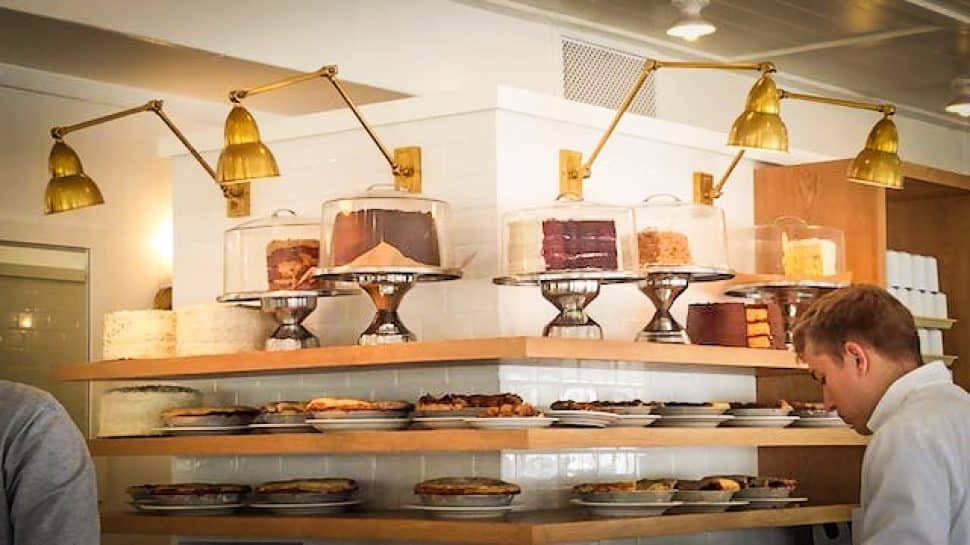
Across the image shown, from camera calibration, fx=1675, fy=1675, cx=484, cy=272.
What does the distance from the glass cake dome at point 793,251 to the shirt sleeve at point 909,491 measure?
109 inches

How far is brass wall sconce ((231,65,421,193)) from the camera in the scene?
550 centimetres

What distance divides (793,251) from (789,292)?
168 millimetres

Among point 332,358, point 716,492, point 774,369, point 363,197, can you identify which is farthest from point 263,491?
point 774,369

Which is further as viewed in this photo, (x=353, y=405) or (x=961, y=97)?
(x=961, y=97)

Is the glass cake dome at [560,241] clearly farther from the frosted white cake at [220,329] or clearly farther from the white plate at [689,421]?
the frosted white cake at [220,329]

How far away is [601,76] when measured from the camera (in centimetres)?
870

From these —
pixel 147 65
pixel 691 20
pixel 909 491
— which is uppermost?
pixel 691 20

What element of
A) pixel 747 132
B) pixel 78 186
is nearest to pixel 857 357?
pixel 747 132

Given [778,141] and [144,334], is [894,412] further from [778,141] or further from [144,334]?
[144,334]

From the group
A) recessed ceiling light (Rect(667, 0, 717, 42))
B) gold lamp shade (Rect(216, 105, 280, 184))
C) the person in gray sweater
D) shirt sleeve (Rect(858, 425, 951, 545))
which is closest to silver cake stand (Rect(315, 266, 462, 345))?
gold lamp shade (Rect(216, 105, 280, 184))

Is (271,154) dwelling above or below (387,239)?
above

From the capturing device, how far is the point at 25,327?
7008mm

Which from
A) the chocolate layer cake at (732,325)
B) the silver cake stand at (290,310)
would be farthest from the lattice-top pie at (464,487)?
the chocolate layer cake at (732,325)

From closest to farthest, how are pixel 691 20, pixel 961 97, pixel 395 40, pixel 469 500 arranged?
pixel 469 500, pixel 395 40, pixel 691 20, pixel 961 97
